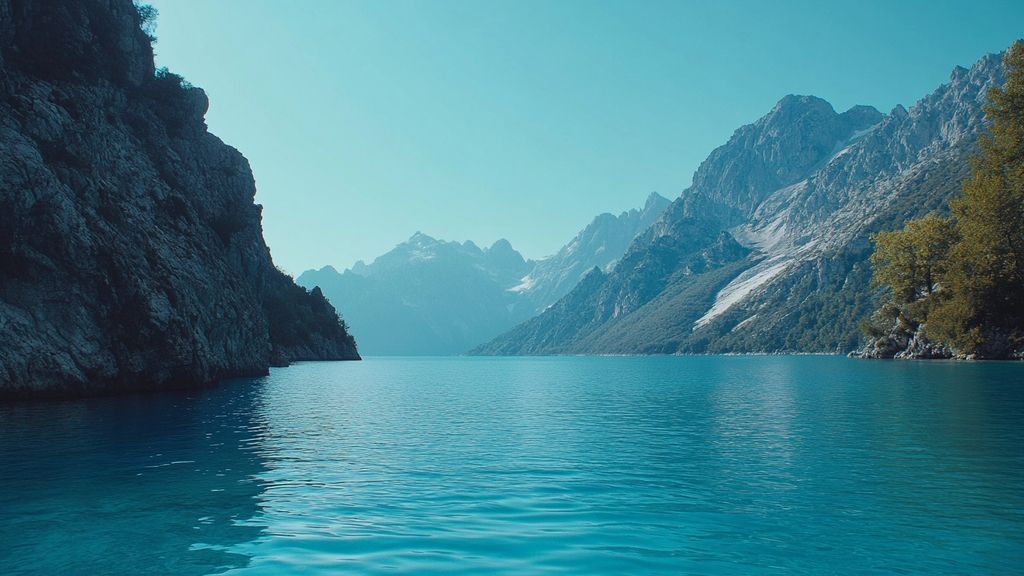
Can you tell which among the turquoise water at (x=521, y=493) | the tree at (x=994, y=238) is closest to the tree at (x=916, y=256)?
the tree at (x=994, y=238)

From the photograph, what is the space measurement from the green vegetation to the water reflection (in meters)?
111

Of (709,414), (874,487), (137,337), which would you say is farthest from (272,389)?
(874,487)

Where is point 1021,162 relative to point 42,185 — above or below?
above

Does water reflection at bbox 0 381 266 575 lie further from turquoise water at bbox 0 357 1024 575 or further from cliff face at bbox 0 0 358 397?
cliff face at bbox 0 0 358 397

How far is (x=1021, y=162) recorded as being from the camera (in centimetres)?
9338

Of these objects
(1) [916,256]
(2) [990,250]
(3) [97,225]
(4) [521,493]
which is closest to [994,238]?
(2) [990,250]

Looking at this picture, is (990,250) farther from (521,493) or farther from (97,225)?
(97,225)

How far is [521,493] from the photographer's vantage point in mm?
21781

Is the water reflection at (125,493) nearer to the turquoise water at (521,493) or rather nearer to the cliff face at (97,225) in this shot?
the turquoise water at (521,493)

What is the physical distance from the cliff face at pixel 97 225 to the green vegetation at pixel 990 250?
4592 inches

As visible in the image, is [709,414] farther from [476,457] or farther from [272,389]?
[272,389]

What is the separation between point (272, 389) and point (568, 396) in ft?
118

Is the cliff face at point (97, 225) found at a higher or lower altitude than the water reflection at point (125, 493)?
higher

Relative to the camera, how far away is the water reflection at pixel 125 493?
49.4 feet
